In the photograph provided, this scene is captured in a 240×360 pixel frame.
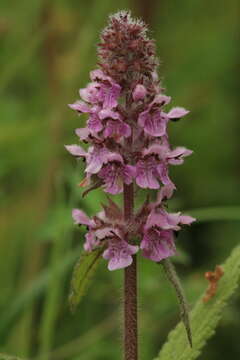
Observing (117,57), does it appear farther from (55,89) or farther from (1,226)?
(55,89)

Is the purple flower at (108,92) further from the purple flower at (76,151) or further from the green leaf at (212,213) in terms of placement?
the green leaf at (212,213)

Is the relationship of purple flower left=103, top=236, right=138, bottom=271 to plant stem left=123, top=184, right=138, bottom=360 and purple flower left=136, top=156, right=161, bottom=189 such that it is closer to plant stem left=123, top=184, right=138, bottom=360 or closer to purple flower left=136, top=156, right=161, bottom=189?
A: plant stem left=123, top=184, right=138, bottom=360

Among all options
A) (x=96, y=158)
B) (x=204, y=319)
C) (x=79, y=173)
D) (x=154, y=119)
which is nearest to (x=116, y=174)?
(x=96, y=158)

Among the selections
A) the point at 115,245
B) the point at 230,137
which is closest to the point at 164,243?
the point at 115,245

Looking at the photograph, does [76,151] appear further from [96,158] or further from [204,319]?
[204,319]

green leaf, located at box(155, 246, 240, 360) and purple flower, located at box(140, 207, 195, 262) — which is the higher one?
purple flower, located at box(140, 207, 195, 262)

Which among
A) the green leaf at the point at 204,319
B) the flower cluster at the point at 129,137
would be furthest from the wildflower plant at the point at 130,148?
the green leaf at the point at 204,319

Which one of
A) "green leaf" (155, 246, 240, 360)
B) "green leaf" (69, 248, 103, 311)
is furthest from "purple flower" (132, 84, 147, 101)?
"green leaf" (155, 246, 240, 360)
